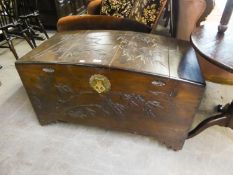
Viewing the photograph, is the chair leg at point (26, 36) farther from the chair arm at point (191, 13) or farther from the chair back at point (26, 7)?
the chair arm at point (191, 13)

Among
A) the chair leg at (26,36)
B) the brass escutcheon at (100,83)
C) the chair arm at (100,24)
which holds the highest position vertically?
the chair arm at (100,24)

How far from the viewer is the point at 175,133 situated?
4.10ft

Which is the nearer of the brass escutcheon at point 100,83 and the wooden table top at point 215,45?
the wooden table top at point 215,45

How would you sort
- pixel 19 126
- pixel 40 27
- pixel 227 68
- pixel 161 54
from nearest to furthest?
pixel 227 68 < pixel 161 54 < pixel 19 126 < pixel 40 27

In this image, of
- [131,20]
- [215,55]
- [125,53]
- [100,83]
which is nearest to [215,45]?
[215,55]

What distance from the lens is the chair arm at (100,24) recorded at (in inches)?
67.6

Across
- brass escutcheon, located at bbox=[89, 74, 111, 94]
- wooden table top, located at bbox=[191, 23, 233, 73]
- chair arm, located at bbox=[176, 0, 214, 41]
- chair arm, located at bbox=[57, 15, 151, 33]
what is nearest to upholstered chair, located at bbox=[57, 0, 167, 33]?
chair arm, located at bbox=[57, 15, 151, 33]

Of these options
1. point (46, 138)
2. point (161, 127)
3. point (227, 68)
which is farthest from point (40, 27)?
point (227, 68)

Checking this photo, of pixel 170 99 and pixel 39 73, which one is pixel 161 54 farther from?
pixel 39 73

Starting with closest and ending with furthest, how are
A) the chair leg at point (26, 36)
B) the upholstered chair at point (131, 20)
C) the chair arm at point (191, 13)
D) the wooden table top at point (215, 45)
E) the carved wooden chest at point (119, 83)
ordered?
the wooden table top at point (215, 45) → the carved wooden chest at point (119, 83) → the chair arm at point (191, 13) → the upholstered chair at point (131, 20) → the chair leg at point (26, 36)

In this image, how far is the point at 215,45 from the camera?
3.31ft

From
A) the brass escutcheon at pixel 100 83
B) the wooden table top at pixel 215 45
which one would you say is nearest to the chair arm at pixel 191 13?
the wooden table top at pixel 215 45

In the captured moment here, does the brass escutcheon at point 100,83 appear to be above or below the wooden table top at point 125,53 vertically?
below

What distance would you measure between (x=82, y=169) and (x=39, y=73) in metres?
0.63
